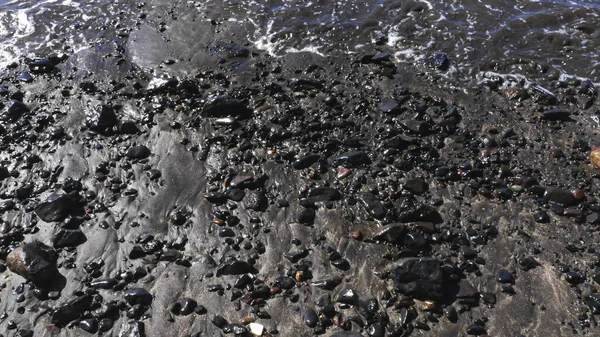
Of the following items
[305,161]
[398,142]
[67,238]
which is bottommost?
[67,238]

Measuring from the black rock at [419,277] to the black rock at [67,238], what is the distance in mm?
6202

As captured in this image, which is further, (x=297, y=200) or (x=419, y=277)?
(x=297, y=200)

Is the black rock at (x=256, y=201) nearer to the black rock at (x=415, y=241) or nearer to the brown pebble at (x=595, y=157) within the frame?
the black rock at (x=415, y=241)

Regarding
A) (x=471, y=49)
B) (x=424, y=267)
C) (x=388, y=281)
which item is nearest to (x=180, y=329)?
(x=388, y=281)

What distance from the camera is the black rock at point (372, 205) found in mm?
8820

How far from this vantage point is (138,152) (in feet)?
34.3

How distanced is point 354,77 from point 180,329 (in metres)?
8.23

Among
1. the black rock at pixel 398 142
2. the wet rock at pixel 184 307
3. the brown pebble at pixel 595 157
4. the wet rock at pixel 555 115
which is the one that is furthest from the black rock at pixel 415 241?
the wet rock at pixel 555 115

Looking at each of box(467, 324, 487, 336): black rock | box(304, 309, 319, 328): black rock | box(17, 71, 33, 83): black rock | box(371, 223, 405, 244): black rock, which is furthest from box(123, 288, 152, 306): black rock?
box(17, 71, 33, 83): black rock

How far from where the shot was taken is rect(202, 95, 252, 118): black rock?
1128cm

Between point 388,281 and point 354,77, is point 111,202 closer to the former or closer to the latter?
point 388,281

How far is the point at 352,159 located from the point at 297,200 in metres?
1.62

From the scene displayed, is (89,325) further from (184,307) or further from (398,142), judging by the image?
(398,142)

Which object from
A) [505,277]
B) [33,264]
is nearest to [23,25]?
[33,264]
